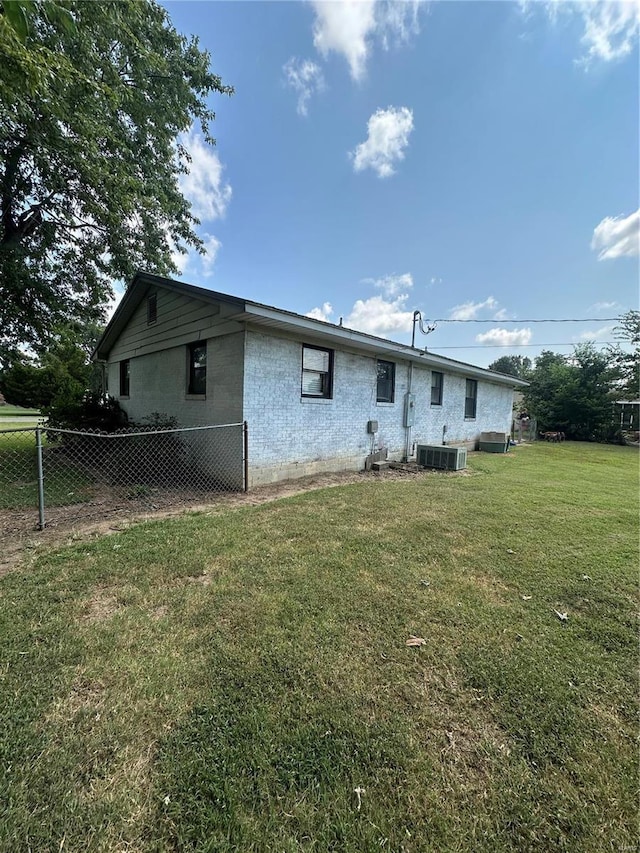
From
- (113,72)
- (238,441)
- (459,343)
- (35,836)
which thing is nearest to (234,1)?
(113,72)

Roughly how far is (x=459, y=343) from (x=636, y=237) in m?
8.75

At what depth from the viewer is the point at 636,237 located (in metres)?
11.7

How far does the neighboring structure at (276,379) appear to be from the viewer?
19.8 feet

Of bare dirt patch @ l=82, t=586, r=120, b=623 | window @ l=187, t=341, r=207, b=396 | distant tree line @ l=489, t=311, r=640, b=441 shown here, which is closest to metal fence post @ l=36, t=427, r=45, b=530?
bare dirt patch @ l=82, t=586, r=120, b=623

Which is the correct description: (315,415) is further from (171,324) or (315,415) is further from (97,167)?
(97,167)

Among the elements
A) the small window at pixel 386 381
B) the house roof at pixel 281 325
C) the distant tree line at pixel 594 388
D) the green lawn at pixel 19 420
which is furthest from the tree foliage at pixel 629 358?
the green lawn at pixel 19 420

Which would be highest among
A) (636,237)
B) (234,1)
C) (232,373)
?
(234,1)

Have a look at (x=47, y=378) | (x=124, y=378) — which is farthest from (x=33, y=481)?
(x=47, y=378)

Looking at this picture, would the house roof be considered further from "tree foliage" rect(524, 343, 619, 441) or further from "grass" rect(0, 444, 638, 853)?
"tree foliage" rect(524, 343, 619, 441)

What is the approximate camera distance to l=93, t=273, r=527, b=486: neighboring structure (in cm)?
604

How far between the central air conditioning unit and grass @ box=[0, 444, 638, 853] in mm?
4862

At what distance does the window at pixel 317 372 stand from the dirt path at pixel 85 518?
6.44ft

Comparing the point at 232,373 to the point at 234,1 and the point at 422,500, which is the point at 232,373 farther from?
the point at 234,1

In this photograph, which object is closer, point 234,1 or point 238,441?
point 238,441
